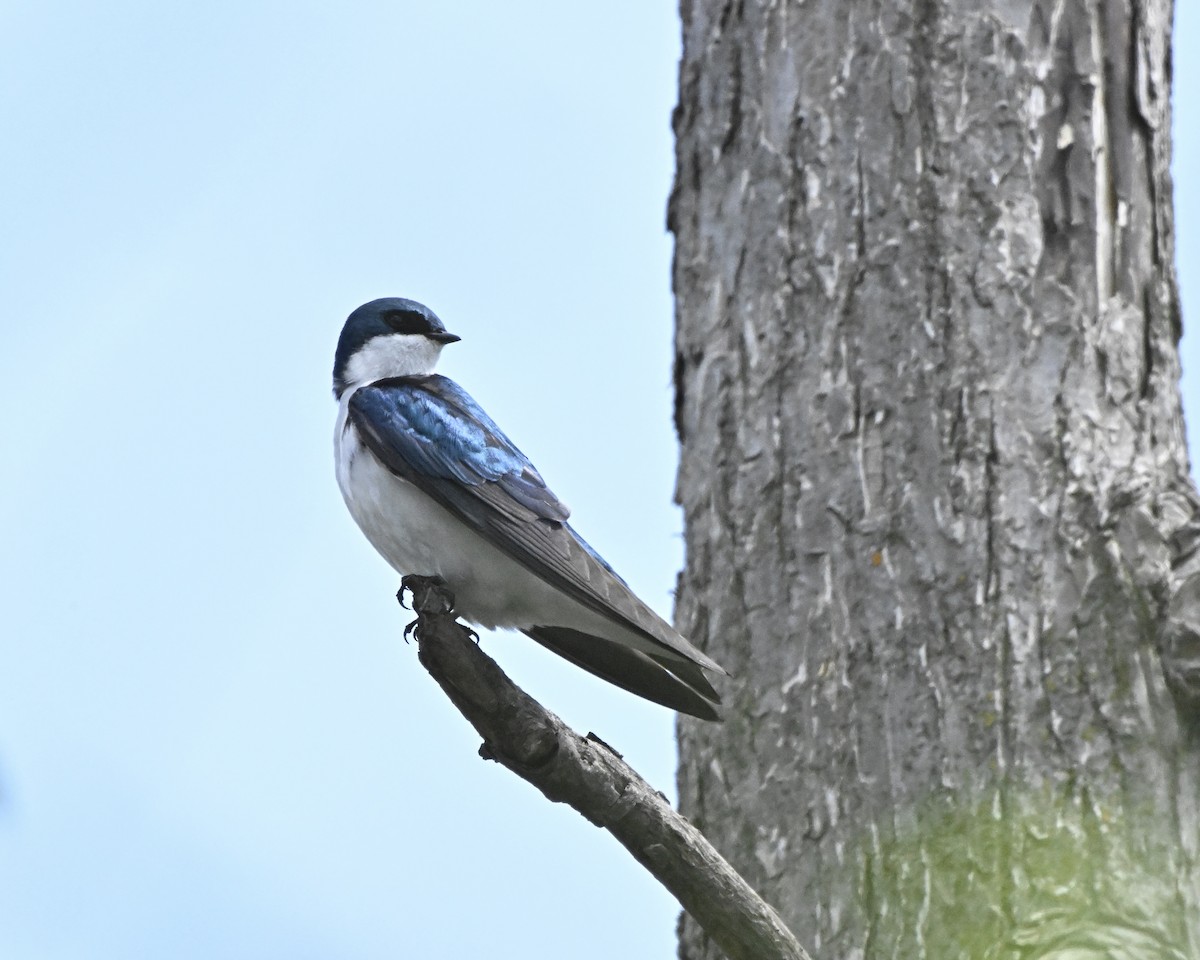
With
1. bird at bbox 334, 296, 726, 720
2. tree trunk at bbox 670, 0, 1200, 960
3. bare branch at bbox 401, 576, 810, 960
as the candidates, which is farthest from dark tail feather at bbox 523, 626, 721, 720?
bare branch at bbox 401, 576, 810, 960

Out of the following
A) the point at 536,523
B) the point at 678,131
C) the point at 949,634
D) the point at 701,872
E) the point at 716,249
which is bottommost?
the point at 701,872

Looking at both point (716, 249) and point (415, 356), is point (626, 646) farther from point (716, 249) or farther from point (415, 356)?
point (415, 356)

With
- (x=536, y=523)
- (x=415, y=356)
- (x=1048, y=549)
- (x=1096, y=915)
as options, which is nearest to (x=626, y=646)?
(x=536, y=523)

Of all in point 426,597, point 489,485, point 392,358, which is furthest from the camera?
point 392,358

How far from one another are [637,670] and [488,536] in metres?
0.47

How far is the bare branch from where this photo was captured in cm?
296

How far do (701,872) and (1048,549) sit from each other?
1.11m

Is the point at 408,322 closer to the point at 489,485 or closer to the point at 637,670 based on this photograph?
the point at 489,485

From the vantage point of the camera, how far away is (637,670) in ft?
12.8

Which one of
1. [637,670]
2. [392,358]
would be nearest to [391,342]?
[392,358]

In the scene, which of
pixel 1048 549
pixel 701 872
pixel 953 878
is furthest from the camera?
pixel 1048 549

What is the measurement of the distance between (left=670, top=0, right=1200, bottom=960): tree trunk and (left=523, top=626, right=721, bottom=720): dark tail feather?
5.9 inches

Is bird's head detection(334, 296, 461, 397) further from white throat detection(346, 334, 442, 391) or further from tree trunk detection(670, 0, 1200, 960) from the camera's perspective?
tree trunk detection(670, 0, 1200, 960)

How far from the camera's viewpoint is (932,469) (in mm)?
3711
